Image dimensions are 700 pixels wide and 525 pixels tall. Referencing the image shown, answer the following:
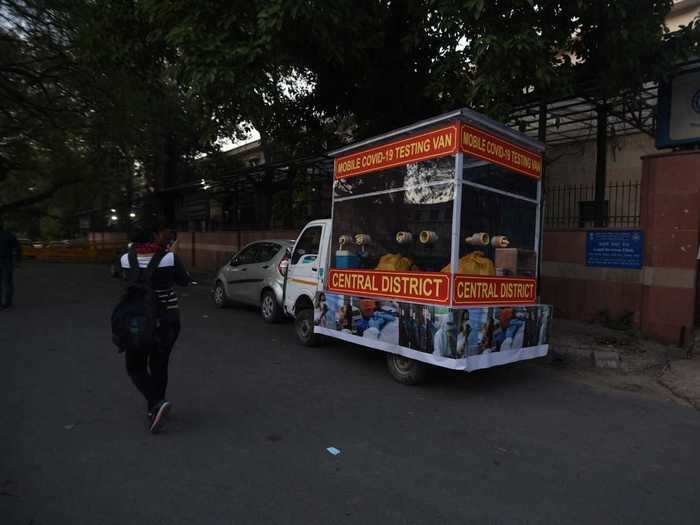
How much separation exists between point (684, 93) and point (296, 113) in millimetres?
7156

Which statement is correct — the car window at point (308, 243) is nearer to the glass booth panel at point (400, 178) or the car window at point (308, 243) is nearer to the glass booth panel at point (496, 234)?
the glass booth panel at point (400, 178)

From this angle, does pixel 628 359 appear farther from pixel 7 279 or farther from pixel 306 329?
pixel 7 279

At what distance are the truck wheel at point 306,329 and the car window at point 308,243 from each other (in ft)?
2.73

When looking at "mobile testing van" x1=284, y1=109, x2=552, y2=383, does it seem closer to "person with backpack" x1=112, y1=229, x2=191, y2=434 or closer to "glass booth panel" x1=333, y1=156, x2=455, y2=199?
"glass booth panel" x1=333, y1=156, x2=455, y2=199

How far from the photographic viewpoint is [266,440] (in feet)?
11.8

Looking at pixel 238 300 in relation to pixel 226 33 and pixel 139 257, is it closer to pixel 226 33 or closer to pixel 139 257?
pixel 226 33

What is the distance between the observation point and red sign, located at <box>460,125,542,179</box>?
15.7ft

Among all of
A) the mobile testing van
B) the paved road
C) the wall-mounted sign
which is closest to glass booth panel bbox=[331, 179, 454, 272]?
the mobile testing van

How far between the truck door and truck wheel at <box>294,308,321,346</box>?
0.27 metres

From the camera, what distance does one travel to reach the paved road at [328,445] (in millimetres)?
2715

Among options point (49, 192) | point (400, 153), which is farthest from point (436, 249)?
point (49, 192)

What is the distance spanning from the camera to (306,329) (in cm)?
681

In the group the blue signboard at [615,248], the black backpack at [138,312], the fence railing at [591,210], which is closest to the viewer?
the black backpack at [138,312]

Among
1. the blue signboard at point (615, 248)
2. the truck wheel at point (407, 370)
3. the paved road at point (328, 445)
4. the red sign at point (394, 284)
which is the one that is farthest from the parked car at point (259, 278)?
the blue signboard at point (615, 248)
